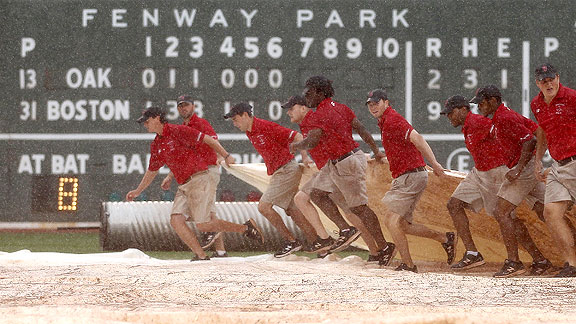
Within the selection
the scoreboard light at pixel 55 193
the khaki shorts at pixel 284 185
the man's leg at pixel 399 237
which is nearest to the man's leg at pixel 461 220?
the man's leg at pixel 399 237

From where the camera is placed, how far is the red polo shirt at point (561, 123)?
6.20 meters

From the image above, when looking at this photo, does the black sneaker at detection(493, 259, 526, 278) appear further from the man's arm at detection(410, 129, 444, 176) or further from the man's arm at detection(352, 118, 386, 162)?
the man's arm at detection(352, 118, 386, 162)

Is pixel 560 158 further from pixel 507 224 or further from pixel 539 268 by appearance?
pixel 539 268

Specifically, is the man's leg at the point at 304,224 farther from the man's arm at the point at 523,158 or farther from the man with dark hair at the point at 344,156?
the man's arm at the point at 523,158

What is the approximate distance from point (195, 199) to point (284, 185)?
74 centimetres

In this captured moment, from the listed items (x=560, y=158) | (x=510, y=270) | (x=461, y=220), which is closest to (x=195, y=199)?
(x=461, y=220)

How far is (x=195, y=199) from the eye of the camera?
8320 millimetres

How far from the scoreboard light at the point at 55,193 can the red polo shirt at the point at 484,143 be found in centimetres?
642

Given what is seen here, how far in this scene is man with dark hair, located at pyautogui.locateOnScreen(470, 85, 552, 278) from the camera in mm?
6480

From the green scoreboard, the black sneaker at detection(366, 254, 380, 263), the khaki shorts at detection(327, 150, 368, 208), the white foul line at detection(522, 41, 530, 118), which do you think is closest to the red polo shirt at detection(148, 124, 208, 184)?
the khaki shorts at detection(327, 150, 368, 208)

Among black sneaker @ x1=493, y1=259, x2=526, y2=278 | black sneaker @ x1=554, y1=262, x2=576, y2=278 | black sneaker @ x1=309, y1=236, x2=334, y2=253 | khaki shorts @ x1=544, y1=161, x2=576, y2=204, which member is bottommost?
black sneaker @ x1=309, y1=236, x2=334, y2=253

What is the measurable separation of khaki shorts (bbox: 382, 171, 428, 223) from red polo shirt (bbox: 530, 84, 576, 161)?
3.25 feet

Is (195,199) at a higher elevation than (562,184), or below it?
below

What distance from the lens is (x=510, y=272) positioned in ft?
21.4
